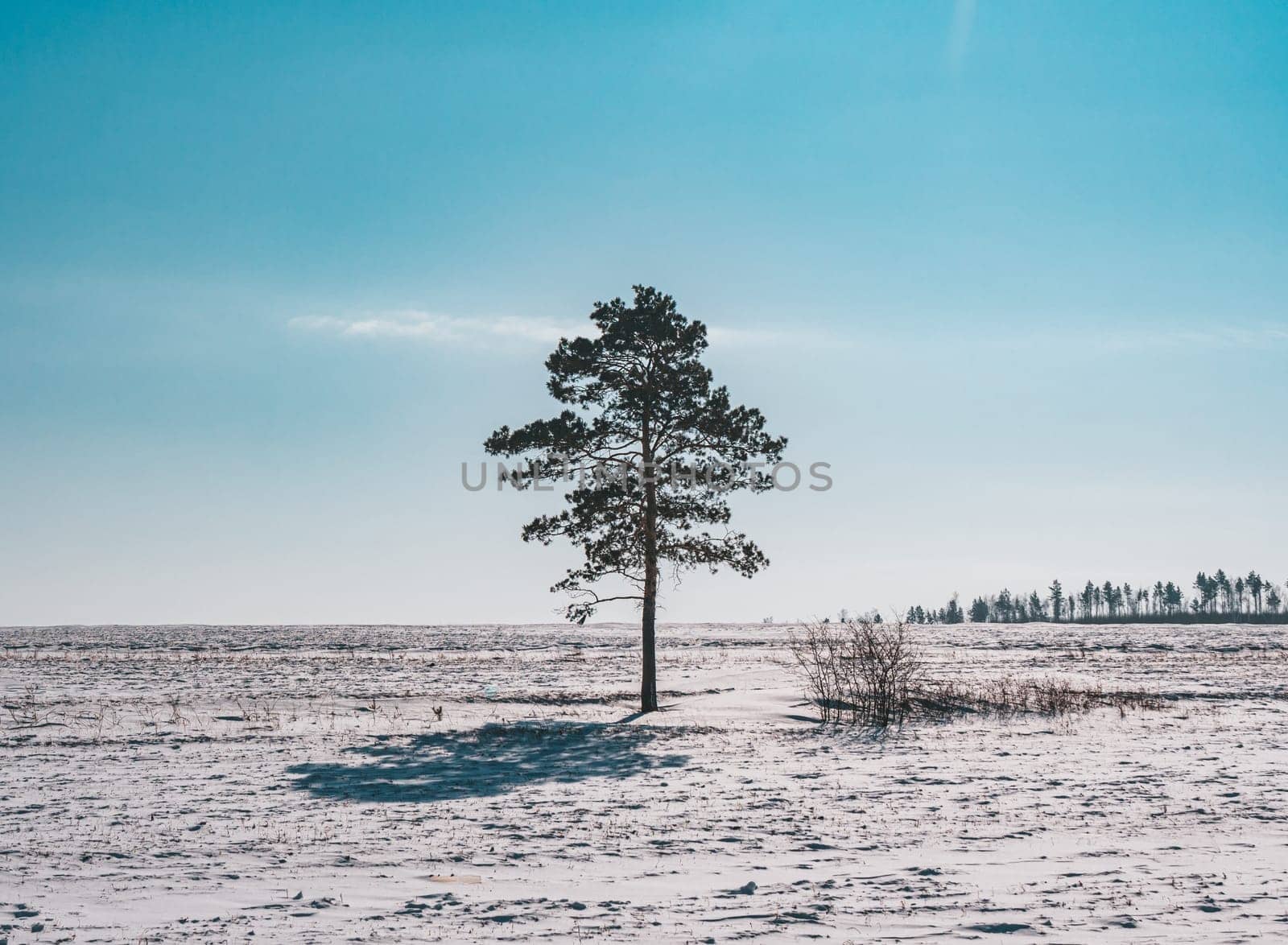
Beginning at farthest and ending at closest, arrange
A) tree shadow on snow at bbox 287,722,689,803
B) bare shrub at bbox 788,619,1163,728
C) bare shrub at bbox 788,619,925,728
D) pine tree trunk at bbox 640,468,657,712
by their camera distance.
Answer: pine tree trunk at bbox 640,468,657,712 → bare shrub at bbox 788,619,1163,728 → bare shrub at bbox 788,619,925,728 → tree shadow on snow at bbox 287,722,689,803

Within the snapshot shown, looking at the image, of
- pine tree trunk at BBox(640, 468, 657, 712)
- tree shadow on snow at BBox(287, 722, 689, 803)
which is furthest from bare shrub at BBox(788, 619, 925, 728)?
tree shadow on snow at BBox(287, 722, 689, 803)

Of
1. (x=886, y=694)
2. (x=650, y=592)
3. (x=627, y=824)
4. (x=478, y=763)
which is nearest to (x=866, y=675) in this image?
(x=886, y=694)

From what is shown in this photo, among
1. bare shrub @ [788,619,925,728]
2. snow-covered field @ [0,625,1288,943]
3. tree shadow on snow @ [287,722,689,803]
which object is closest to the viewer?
snow-covered field @ [0,625,1288,943]

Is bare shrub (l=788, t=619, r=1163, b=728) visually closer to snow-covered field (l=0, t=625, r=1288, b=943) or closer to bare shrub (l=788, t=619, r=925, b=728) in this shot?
bare shrub (l=788, t=619, r=925, b=728)

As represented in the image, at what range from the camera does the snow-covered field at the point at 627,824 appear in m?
7.12

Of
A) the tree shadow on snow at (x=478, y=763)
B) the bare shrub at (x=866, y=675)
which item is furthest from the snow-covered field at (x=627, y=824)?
the bare shrub at (x=866, y=675)

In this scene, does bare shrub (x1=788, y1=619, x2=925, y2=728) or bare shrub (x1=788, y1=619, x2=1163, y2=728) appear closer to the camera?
bare shrub (x1=788, y1=619, x2=925, y2=728)

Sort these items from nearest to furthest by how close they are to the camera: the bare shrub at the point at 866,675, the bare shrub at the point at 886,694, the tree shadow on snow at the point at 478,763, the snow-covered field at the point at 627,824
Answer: the snow-covered field at the point at 627,824 < the tree shadow on snow at the point at 478,763 < the bare shrub at the point at 866,675 < the bare shrub at the point at 886,694

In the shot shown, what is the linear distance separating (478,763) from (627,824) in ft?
18.8

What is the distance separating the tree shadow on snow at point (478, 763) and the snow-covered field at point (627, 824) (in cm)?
9

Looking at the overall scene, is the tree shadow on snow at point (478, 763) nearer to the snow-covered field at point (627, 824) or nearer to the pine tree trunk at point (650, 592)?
the snow-covered field at point (627, 824)

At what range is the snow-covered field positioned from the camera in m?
7.12

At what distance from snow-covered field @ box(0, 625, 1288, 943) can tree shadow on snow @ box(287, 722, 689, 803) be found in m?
0.09

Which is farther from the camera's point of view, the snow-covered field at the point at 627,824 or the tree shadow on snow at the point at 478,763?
the tree shadow on snow at the point at 478,763
